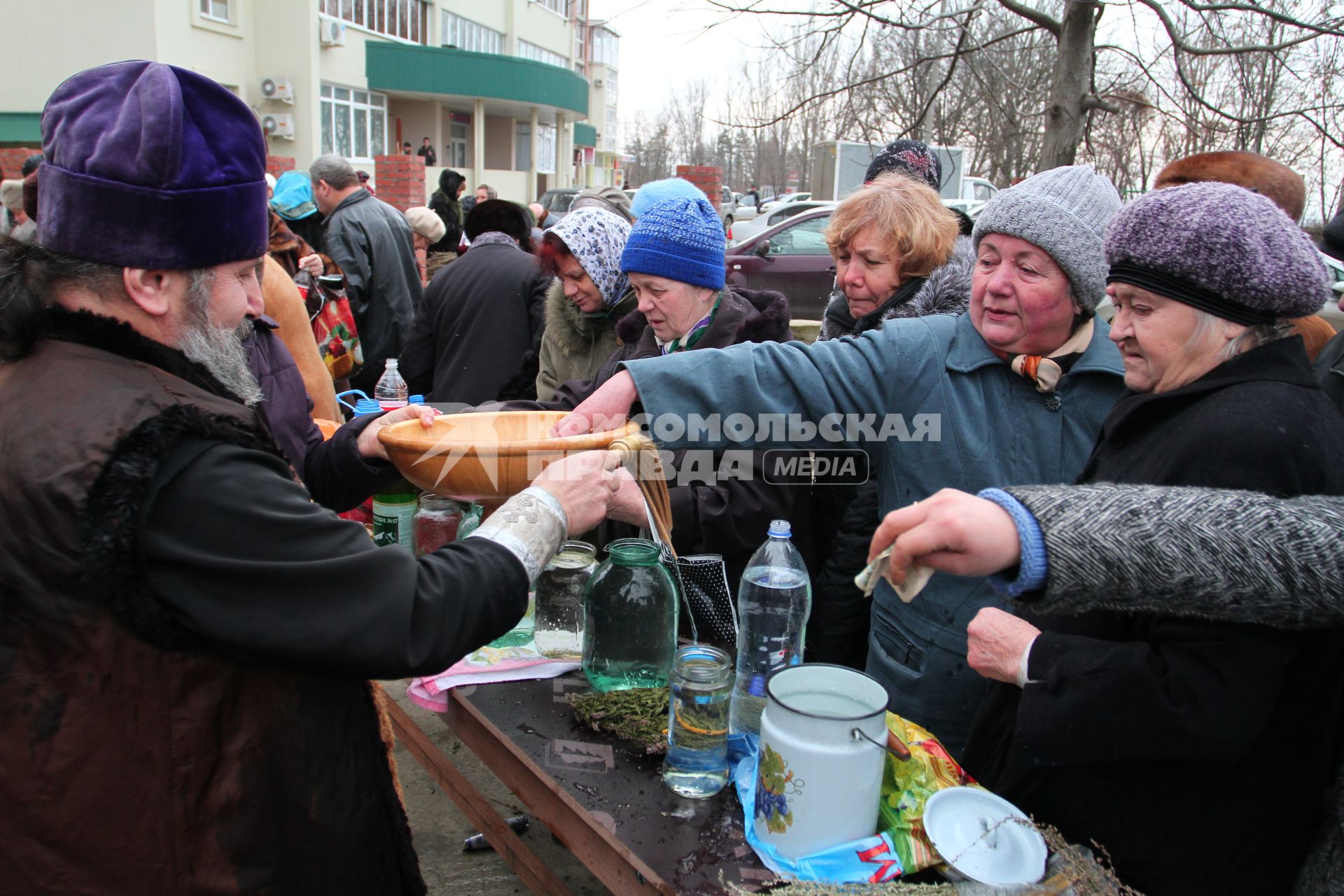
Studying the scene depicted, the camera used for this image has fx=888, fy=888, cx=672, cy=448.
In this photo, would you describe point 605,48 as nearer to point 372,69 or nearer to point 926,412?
point 372,69

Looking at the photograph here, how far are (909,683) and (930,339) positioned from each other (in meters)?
0.72

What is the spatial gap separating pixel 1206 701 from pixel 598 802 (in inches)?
37.9

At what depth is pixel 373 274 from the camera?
216 inches

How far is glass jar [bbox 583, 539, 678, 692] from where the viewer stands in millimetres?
1934

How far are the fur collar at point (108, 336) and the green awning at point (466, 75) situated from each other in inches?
995

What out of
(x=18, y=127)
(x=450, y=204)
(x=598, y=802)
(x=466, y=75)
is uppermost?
(x=466, y=75)

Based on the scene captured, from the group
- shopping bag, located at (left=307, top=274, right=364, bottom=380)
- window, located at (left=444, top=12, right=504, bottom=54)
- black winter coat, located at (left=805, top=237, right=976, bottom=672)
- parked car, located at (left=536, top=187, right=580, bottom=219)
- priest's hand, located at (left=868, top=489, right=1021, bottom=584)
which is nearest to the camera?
priest's hand, located at (left=868, top=489, right=1021, bottom=584)

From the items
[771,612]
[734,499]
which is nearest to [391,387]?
[734,499]

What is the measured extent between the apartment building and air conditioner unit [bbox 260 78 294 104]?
0.11 ft

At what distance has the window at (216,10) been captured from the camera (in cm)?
1730

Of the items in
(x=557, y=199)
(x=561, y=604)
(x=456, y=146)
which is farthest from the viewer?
(x=456, y=146)

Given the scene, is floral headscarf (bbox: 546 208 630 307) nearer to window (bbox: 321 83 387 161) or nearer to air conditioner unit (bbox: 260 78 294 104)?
air conditioner unit (bbox: 260 78 294 104)

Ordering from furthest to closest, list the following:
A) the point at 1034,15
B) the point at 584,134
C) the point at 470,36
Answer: the point at 584,134 → the point at 470,36 → the point at 1034,15

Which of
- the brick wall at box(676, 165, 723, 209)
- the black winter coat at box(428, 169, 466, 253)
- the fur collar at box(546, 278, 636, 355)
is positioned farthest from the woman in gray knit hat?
the brick wall at box(676, 165, 723, 209)
